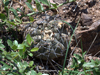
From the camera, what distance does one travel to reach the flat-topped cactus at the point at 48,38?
1.57 metres

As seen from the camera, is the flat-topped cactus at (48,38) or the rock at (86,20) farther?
the rock at (86,20)

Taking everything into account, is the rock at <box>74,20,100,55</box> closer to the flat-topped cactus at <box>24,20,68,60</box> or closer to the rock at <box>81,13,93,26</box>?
the rock at <box>81,13,93,26</box>

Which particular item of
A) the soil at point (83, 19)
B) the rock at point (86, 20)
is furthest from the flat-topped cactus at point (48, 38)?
the rock at point (86, 20)

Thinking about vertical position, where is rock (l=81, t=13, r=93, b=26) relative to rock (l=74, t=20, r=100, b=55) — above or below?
above

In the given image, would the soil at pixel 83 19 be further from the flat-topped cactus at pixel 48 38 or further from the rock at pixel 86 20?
the flat-topped cactus at pixel 48 38

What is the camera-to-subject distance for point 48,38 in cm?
157

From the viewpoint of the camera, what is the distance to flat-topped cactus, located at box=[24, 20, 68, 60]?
61.9 inches

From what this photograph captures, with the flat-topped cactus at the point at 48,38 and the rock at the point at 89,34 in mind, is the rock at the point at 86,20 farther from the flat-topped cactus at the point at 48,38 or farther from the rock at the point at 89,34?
the flat-topped cactus at the point at 48,38

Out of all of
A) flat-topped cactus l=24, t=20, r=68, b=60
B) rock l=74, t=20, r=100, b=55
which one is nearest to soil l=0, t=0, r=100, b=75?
rock l=74, t=20, r=100, b=55

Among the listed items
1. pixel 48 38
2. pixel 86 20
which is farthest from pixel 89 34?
pixel 48 38

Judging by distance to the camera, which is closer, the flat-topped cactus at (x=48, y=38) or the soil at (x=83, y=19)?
the flat-topped cactus at (x=48, y=38)

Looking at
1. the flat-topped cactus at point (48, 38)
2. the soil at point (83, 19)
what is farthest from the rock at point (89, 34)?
the flat-topped cactus at point (48, 38)

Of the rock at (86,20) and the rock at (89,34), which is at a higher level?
the rock at (86,20)

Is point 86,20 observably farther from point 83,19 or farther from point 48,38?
point 48,38
